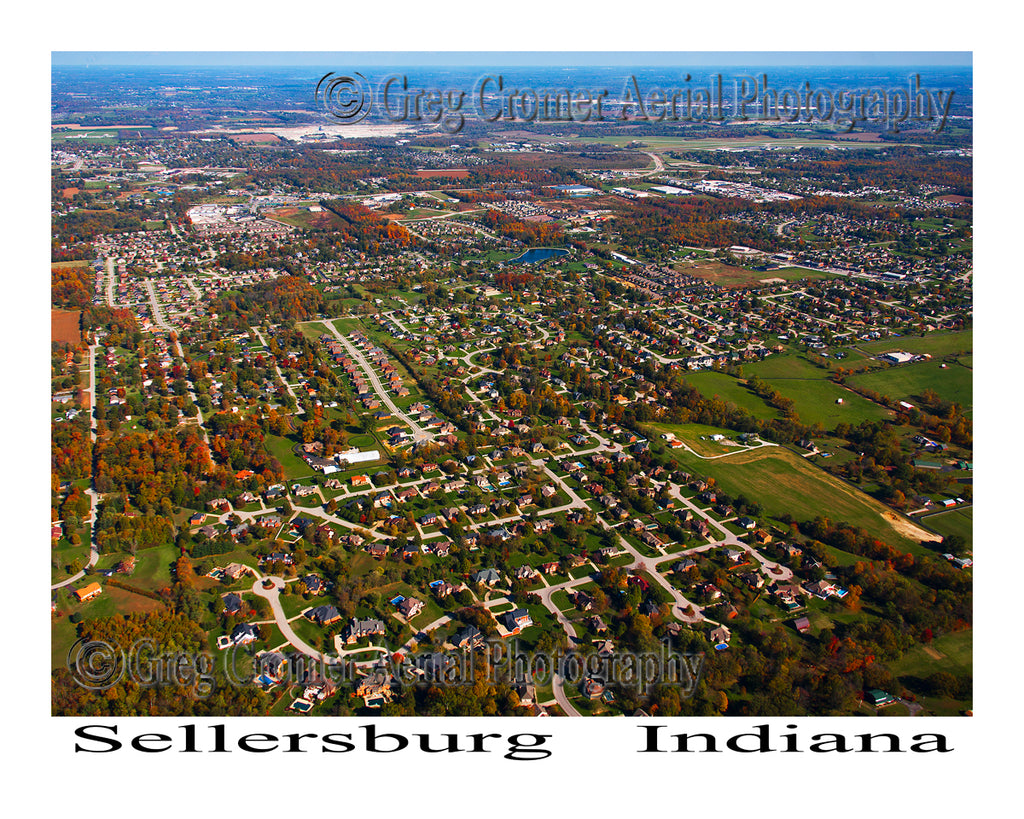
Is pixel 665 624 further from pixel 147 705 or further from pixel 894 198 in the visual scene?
pixel 894 198

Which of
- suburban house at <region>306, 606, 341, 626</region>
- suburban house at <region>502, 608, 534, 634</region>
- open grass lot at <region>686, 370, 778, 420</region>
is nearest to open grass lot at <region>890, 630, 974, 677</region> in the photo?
suburban house at <region>502, 608, 534, 634</region>

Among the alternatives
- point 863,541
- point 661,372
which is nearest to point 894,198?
point 661,372

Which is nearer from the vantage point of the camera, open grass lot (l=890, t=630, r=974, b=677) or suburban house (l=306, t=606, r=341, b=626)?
open grass lot (l=890, t=630, r=974, b=677)

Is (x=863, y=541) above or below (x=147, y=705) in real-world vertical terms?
above

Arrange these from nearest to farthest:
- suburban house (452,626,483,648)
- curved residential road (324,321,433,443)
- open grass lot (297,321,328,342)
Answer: suburban house (452,626,483,648) → curved residential road (324,321,433,443) → open grass lot (297,321,328,342)

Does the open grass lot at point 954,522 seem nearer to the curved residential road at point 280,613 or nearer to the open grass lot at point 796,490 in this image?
the open grass lot at point 796,490

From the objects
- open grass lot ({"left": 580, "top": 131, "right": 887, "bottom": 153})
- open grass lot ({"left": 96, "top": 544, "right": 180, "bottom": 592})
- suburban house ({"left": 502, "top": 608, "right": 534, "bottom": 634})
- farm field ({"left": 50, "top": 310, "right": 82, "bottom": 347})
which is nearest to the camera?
suburban house ({"left": 502, "top": 608, "right": 534, "bottom": 634})

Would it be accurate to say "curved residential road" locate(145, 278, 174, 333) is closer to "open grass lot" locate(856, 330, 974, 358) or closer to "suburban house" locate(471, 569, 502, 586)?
"suburban house" locate(471, 569, 502, 586)

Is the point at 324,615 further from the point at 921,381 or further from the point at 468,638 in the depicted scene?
the point at 921,381
